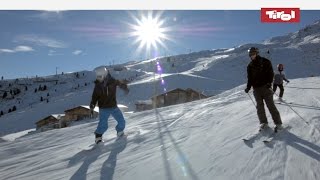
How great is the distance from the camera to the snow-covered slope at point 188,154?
6074mm

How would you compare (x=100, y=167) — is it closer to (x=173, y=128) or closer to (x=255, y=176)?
(x=255, y=176)

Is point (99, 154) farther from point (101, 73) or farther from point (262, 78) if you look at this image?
point (262, 78)

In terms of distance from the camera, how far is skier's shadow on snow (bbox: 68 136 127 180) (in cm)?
698

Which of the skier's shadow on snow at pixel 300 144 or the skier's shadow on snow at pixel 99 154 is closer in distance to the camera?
the skier's shadow on snow at pixel 300 144

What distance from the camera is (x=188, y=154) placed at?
24.3 feet

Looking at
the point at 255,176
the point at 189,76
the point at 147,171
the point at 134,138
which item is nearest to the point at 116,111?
the point at 134,138

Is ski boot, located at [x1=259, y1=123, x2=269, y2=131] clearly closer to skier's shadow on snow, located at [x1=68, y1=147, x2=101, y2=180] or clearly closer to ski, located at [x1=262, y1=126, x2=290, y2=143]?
ski, located at [x1=262, y1=126, x2=290, y2=143]

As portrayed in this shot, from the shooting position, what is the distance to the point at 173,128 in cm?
1074

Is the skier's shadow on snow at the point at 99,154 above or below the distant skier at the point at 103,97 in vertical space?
below

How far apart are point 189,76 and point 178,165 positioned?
11413 centimetres

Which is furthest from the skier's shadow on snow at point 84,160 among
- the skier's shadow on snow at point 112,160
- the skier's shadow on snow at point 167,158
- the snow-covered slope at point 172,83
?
the snow-covered slope at point 172,83

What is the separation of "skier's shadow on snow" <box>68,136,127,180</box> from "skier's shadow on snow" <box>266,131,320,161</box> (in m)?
2.89

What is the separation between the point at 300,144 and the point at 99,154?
13.5ft

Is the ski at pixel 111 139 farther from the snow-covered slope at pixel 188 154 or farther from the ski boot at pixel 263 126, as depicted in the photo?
the ski boot at pixel 263 126
